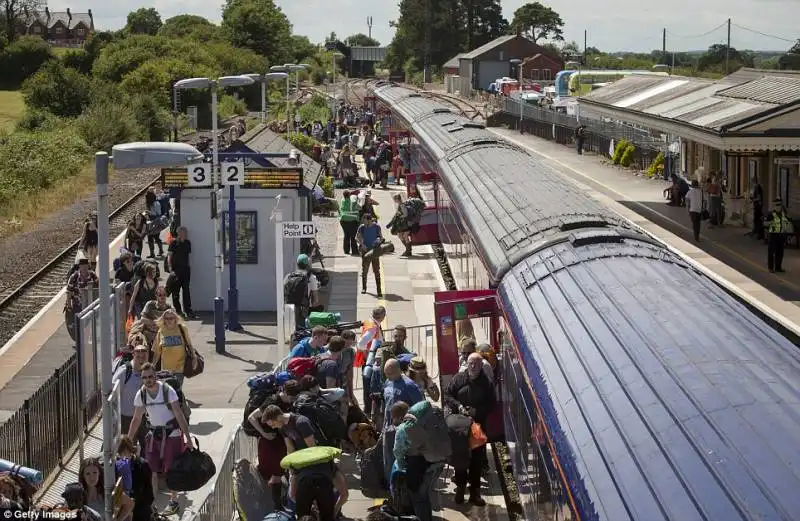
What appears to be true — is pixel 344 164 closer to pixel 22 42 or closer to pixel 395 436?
pixel 395 436

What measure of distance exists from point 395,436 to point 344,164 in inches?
1206

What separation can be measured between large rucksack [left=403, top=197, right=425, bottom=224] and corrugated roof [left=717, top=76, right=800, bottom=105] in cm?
754

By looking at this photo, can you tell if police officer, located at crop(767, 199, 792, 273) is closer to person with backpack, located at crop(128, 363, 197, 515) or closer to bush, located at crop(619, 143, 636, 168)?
person with backpack, located at crop(128, 363, 197, 515)

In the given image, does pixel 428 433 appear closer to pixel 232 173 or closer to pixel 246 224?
pixel 232 173

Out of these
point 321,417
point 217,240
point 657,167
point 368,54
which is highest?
point 368,54

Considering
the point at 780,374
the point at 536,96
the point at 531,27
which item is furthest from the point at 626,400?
the point at 531,27

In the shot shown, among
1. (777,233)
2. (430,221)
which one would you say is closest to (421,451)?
(777,233)

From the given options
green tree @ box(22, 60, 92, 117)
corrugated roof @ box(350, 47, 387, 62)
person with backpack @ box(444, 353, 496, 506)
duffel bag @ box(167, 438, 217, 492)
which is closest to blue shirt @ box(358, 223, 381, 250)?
person with backpack @ box(444, 353, 496, 506)

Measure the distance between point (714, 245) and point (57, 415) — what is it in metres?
18.2

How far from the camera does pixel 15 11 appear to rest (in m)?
146

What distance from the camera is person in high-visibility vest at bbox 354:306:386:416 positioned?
13.7 meters

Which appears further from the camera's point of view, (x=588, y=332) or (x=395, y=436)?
(x=395, y=436)

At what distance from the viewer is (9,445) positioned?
12.1 metres

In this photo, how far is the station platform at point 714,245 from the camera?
22175 mm
